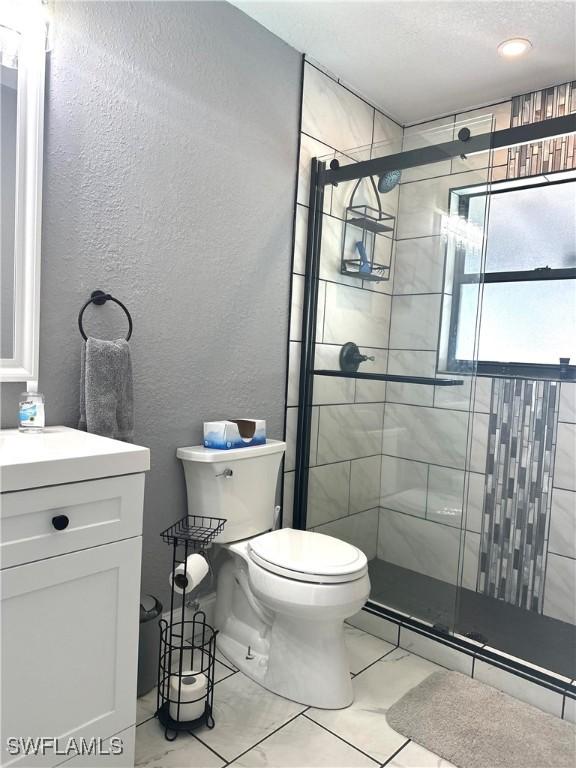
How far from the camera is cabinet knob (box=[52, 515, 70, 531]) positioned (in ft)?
3.98

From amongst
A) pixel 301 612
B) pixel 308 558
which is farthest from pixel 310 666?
pixel 308 558

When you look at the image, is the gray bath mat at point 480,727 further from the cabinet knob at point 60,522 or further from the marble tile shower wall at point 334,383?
the cabinet knob at point 60,522

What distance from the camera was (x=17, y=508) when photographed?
1.15m

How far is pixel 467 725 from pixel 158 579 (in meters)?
1.15

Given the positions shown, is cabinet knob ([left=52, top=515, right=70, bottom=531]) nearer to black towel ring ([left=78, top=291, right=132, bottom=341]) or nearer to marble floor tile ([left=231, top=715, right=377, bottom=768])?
black towel ring ([left=78, top=291, right=132, bottom=341])

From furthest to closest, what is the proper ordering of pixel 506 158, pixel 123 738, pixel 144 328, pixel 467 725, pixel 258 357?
1. pixel 506 158
2. pixel 258 357
3. pixel 144 328
4. pixel 467 725
5. pixel 123 738

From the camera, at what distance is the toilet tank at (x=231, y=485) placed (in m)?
2.02

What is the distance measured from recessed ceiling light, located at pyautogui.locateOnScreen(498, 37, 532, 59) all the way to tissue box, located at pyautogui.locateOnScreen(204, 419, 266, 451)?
186 cm

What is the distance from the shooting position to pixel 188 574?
172cm

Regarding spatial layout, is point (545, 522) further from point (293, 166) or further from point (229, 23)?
point (229, 23)

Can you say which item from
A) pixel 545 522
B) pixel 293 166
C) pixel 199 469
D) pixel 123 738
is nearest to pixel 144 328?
pixel 199 469

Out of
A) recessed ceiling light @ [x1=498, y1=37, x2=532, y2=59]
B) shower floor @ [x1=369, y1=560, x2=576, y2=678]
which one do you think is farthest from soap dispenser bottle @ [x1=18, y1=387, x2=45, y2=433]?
recessed ceiling light @ [x1=498, y1=37, x2=532, y2=59]

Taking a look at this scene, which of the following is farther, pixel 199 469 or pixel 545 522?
pixel 545 522

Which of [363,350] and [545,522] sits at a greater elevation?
[363,350]
